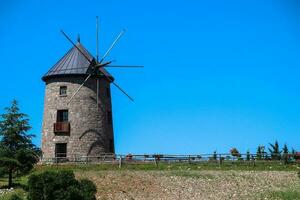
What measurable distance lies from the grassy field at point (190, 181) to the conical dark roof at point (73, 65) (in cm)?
934

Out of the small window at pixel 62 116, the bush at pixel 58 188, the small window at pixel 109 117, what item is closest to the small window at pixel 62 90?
the small window at pixel 62 116

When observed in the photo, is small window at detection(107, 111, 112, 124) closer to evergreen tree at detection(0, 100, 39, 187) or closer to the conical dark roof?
the conical dark roof

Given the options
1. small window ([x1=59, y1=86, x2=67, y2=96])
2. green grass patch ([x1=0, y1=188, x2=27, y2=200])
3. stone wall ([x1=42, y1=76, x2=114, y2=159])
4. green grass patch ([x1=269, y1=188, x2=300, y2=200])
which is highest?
small window ([x1=59, y1=86, x2=67, y2=96])

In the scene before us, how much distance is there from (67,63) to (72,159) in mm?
8421

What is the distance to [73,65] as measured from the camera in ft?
156

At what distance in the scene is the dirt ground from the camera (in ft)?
102

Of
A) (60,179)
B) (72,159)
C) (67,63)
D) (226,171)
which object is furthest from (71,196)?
(67,63)

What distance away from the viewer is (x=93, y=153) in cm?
4631

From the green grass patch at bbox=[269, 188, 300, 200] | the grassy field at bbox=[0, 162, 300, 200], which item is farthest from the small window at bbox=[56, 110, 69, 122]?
the green grass patch at bbox=[269, 188, 300, 200]

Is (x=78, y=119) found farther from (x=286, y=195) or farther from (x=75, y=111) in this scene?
(x=286, y=195)

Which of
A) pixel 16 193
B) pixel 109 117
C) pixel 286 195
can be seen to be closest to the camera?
pixel 286 195

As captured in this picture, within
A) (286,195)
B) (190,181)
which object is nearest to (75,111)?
(190,181)

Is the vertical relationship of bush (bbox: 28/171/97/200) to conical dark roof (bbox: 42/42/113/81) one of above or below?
below

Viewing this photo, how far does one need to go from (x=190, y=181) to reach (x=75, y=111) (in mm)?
15399
